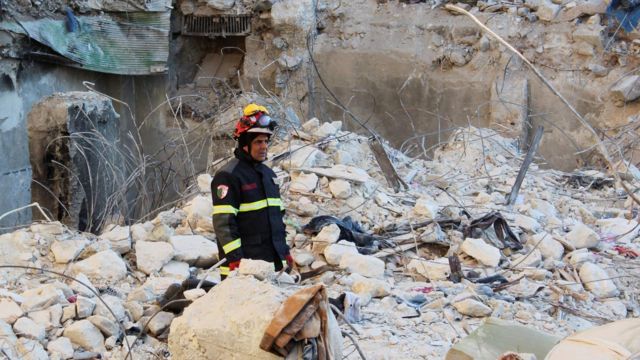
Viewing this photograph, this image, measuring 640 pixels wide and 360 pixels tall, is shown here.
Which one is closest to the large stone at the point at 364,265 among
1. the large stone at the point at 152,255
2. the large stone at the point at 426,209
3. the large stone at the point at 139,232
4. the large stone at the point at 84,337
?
the large stone at the point at 152,255

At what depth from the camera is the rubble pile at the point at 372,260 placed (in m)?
4.45

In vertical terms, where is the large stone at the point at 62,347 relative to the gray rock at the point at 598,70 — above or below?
below

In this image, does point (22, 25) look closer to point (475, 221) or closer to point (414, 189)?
point (414, 189)

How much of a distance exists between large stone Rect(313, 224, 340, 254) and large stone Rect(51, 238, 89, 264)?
1662 millimetres

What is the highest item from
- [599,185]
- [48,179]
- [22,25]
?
[22,25]

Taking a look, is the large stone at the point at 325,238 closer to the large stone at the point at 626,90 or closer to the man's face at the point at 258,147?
the man's face at the point at 258,147

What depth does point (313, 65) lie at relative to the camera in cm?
1193

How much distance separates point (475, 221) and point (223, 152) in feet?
11.2

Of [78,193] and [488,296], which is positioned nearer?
[488,296]

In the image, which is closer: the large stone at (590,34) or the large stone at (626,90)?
the large stone at (626,90)

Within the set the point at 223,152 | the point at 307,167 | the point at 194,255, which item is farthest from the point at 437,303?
the point at 223,152

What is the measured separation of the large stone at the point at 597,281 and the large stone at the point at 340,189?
2.04 meters

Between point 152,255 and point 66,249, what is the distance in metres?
0.55

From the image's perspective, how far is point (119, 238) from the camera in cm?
598
